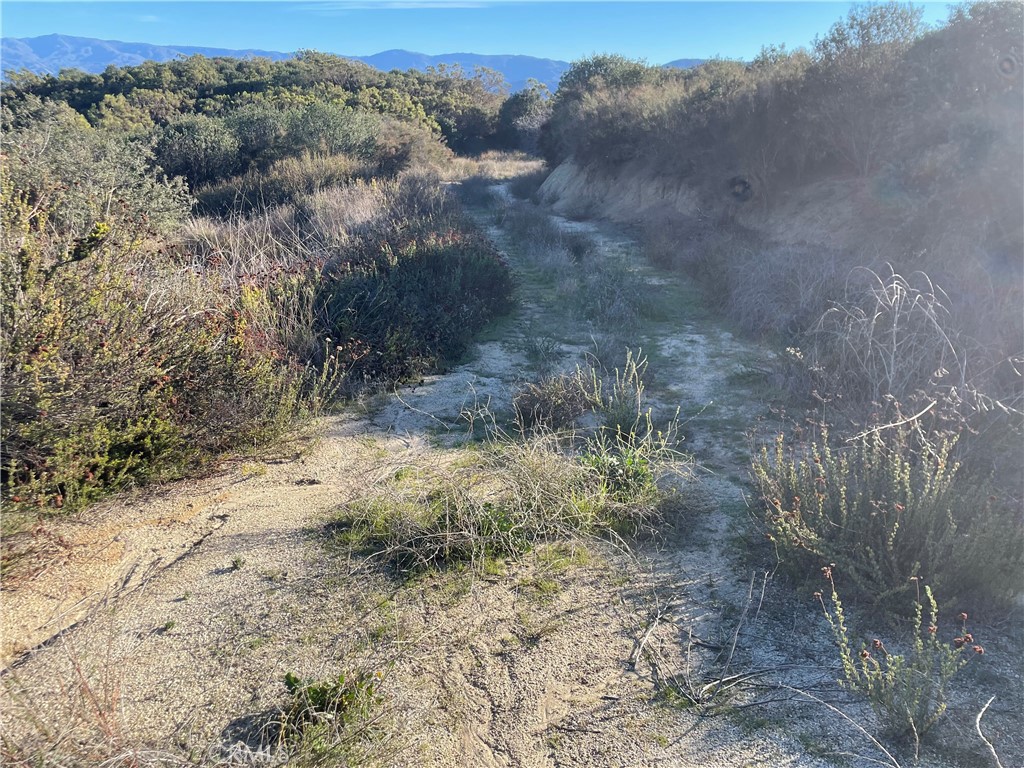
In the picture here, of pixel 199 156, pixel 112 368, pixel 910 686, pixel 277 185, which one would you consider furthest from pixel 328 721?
pixel 199 156

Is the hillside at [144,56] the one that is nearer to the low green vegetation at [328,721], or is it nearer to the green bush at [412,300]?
the green bush at [412,300]

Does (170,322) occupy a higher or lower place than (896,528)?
higher

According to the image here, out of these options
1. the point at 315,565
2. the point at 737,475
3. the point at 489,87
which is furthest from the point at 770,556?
the point at 489,87

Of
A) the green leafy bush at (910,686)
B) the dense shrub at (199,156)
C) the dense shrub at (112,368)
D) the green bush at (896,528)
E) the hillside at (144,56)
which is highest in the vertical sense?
the hillside at (144,56)

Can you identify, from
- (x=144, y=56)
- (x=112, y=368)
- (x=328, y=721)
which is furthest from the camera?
(x=144, y=56)

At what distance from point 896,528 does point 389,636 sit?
7.69 feet

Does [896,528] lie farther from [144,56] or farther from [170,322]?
[144,56]

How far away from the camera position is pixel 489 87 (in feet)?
172

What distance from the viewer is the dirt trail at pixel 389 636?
7.47 ft

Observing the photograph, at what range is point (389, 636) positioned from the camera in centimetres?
276

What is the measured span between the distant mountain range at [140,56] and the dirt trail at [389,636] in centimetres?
3348

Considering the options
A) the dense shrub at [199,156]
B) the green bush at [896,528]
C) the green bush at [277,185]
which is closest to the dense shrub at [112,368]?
the green bush at [896,528]

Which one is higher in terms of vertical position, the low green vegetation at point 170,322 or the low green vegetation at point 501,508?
the low green vegetation at point 170,322

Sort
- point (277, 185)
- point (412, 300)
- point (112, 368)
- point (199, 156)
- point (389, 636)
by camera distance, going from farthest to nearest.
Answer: point (199, 156) < point (277, 185) < point (412, 300) < point (112, 368) < point (389, 636)
